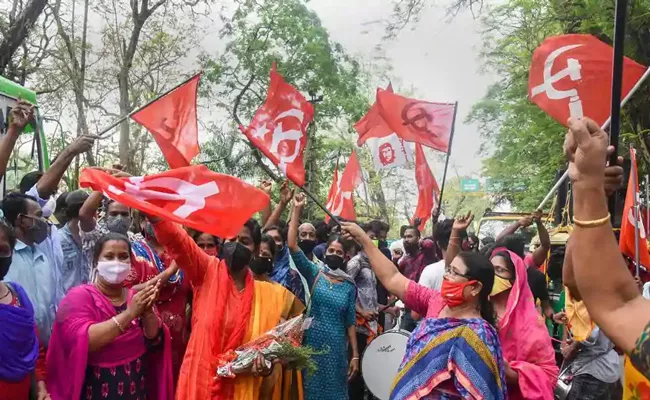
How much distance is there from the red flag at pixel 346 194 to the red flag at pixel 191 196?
6.21 m

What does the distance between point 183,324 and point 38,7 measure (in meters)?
8.40

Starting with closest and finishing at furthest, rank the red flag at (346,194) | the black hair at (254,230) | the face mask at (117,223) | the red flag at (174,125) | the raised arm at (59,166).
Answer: the raised arm at (59,166)
the black hair at (254,230)
the face mask at (117,223)
the red flag at (174,125)
the red flag at (346,194)

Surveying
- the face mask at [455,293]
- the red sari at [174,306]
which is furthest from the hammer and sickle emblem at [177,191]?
Answer: the face mask at [455,293]

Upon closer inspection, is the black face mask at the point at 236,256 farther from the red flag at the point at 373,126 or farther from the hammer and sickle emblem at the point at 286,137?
the red flag at the point at 373,126

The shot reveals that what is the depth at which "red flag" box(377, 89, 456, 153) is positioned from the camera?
26.1 ft

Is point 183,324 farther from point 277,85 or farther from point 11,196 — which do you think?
point 277,85

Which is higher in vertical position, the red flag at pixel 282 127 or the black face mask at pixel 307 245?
the red flag at pixel 282 127

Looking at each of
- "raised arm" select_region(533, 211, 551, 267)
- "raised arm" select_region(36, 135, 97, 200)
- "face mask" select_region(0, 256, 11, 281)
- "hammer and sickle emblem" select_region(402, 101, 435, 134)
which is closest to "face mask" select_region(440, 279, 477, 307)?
"face mask" select_region(0, 256, 11, 281)

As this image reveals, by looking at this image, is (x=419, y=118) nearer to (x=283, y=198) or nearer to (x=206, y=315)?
(x=283, y=198)

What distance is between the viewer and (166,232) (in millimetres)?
3664

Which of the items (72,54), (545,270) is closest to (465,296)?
(545,270)

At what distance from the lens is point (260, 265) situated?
4.48 m

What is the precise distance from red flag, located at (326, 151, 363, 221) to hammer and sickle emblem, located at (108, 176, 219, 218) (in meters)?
6.28

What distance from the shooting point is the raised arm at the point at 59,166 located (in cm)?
399
